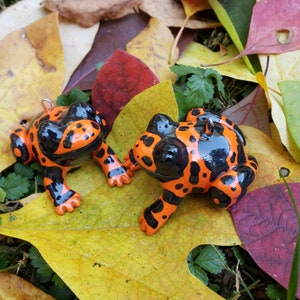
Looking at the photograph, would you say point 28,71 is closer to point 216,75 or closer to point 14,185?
point 14,185

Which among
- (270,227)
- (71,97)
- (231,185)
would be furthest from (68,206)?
(270,227)

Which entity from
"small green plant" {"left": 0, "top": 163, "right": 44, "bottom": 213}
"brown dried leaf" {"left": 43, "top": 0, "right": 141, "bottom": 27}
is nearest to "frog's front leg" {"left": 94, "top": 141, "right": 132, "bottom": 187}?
"small green plant" {"left": 0, "top": 163, "right": 44, "bottom": 213}

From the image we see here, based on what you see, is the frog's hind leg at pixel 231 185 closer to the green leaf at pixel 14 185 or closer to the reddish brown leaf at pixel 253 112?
the reddish brown leaf at pixel 253 112

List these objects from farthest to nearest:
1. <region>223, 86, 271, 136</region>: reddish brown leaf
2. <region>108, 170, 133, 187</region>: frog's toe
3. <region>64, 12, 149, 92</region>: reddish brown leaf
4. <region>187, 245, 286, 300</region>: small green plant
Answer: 1. <region>64, 12, 149, 92</region>: reddish brown leaf
2. <region>223, 86, 271, 136</region>: reddish brown leaf
3. <region>108, 170, 133, 187</region>: frog's toe
4. <region>187, 245, 286, 300</region>: small green plant

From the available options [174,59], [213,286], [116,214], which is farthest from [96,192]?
[174,59]

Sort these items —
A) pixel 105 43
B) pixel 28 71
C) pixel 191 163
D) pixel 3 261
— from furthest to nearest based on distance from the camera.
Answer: pixel 105 43, pixel 28 71, pixel 3 261, pixel 191 163

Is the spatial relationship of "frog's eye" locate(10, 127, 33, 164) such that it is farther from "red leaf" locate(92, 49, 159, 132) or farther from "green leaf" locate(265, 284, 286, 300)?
"green leaf" locate(265, 284, 286, 300)
